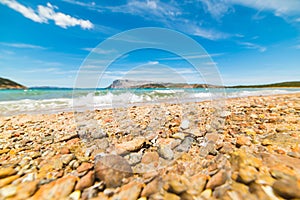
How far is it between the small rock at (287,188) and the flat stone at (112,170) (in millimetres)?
1304

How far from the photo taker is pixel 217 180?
1.41m

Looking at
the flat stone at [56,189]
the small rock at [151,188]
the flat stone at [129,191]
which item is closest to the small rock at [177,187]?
the small rock at [151,188]

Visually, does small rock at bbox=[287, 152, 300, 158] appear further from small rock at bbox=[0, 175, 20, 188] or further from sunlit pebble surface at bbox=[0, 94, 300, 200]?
small rock at bbox=[0, 175, 20, 188]

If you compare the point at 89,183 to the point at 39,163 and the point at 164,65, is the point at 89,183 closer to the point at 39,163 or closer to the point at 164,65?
the point at 39,163

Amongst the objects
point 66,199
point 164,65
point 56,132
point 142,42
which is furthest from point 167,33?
point 66,199

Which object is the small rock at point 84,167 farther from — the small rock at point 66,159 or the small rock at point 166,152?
the small rock at point 166,152

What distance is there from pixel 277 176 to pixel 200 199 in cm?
72

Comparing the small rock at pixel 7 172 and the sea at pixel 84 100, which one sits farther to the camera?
the sea at pixel 84 100

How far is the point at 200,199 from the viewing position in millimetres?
1261

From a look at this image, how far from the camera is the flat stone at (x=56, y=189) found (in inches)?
53.0

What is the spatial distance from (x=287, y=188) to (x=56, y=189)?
1.92 metres

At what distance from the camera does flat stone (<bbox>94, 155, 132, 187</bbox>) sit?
1.52 metres

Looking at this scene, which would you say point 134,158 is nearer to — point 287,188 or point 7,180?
point 7,180

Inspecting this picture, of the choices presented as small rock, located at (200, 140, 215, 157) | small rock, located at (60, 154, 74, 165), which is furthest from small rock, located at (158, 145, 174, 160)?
small rock, located at (60, 154, 74, 165)
